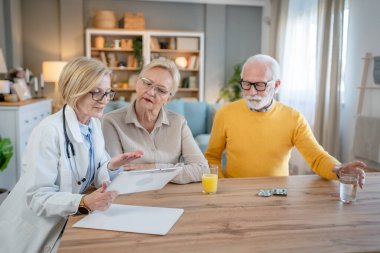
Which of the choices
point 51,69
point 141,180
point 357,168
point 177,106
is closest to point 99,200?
point 141,180

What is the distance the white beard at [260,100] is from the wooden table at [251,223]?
547 mm

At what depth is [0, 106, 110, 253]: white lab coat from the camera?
1198mm

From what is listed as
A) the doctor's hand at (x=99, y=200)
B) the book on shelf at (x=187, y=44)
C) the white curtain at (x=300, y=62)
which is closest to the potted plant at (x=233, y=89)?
the book on shelf at (x=187, y=44)

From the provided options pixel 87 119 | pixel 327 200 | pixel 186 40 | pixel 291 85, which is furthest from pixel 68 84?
pixel 186 40

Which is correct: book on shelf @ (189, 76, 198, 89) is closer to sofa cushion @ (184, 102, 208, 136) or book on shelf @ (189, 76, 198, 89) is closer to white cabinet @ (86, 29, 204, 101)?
white cabinet @ (86, 29, 204, 101)

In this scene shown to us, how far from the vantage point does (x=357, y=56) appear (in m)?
3.94

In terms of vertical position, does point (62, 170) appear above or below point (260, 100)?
below

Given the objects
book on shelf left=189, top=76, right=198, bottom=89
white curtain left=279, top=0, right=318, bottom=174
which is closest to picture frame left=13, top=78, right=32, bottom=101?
book on shelf left=189, top=76, right=198, bottom=89

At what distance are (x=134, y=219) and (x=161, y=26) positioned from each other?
5.99 metres

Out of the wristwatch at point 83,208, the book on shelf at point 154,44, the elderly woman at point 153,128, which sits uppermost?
the book on shelf at point 154,44

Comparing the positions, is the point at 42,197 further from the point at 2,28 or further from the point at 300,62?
the point at 2,28

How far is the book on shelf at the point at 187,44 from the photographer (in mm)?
6488

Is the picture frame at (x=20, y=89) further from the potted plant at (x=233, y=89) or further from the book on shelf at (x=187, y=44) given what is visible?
the potted plant at (x=233, y=89)

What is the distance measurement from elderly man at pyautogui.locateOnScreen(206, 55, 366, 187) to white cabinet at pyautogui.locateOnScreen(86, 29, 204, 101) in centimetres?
458
